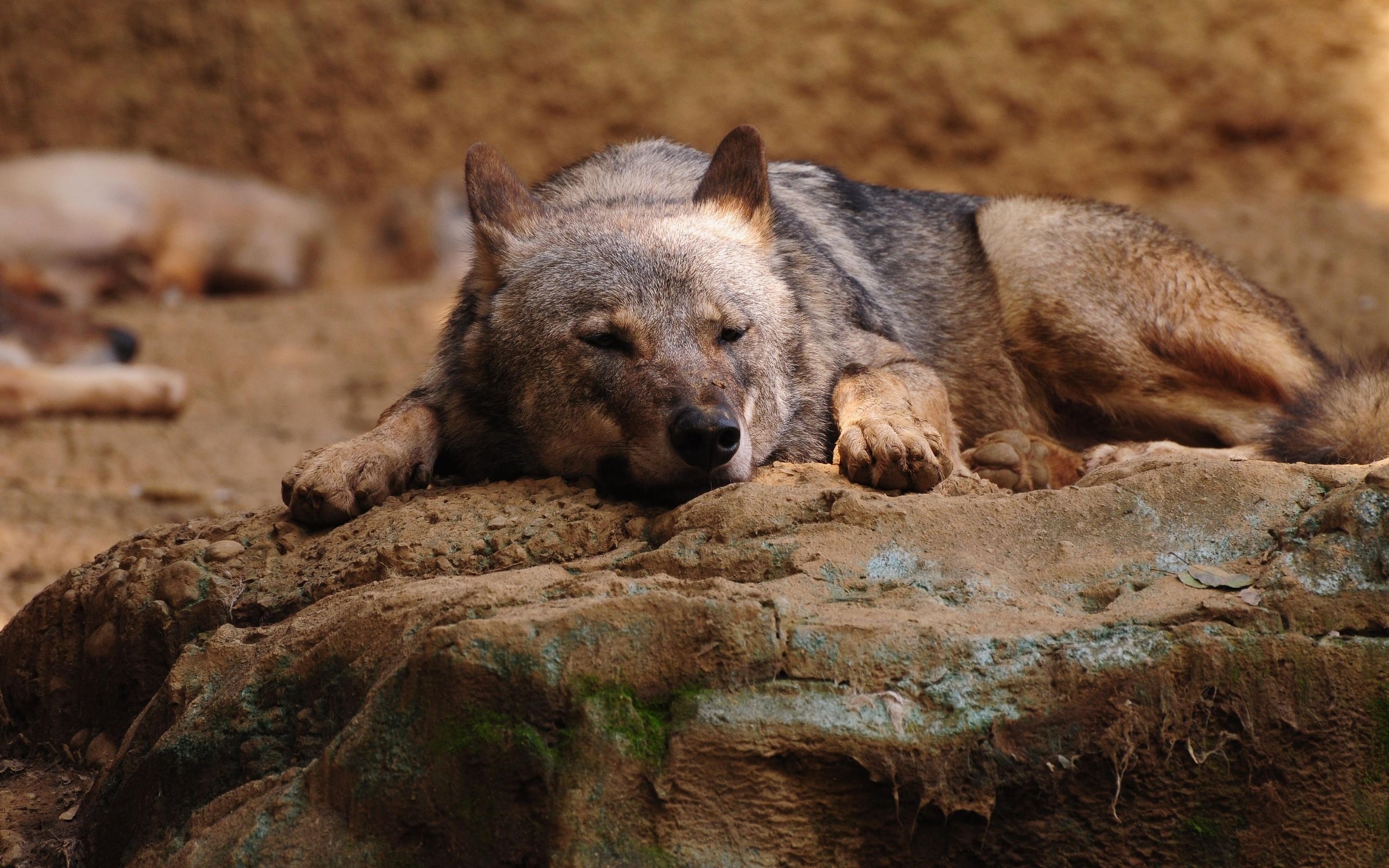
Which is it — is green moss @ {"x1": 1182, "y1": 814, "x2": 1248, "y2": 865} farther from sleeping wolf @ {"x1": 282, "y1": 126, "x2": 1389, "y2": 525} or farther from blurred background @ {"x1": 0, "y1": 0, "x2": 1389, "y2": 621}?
blurred background @ {"x1": 0, "y1": 0, "x2": 1389, "y2": 621}

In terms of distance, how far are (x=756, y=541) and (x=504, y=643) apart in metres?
0.74

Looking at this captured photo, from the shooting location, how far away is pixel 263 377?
9750 millimetres

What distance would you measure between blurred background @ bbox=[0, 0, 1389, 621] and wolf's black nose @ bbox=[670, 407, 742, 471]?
6539 millimetres

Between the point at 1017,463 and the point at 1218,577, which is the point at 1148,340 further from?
the point at 1218,577

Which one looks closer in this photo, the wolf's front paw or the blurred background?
the wolf's front paw

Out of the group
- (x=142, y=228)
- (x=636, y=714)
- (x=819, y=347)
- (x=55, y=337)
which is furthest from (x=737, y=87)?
(x=636, y=714)

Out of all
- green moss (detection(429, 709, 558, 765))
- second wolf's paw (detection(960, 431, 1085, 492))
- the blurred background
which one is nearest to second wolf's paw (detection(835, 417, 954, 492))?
second wolf's paw (detection(960, 431, 1085, 492))

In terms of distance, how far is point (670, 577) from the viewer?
2.94 m

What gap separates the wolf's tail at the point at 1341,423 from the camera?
4008 millimetres

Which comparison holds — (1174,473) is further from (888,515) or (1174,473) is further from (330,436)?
(330,436)

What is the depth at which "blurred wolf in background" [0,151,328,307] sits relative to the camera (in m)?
11.2

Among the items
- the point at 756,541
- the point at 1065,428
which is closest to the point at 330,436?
the point at 1065,428

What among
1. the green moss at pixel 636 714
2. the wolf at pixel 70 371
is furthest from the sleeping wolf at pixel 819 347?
the wolf at pixel 70 371

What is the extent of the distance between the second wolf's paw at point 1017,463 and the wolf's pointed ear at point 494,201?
1588 millimetres
